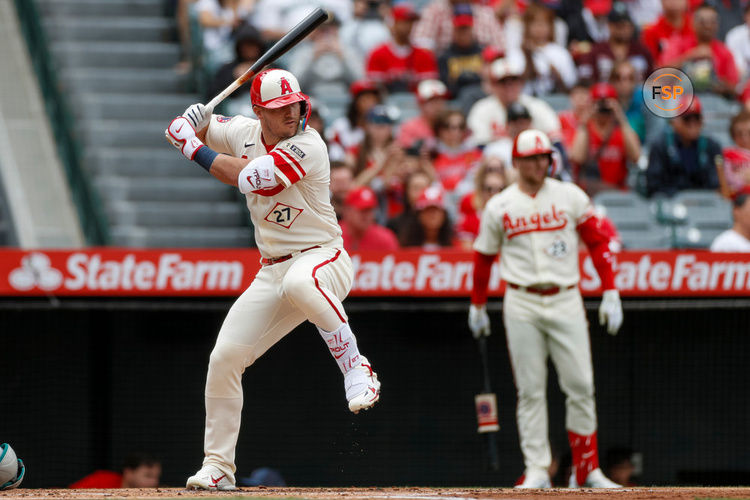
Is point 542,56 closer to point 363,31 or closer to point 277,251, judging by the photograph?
point 363,31

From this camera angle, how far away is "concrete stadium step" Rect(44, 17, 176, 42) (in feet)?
41.0

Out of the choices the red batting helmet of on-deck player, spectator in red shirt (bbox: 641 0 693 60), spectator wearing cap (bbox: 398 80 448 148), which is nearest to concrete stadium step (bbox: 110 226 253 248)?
spectator wearing cap (bbox: 398 80 448 148)

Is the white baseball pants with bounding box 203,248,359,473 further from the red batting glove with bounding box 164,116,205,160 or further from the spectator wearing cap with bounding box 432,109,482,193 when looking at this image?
the spectator wearing cap with bounding box 432,109,482,193

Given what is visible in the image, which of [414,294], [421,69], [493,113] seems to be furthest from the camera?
[421,69]

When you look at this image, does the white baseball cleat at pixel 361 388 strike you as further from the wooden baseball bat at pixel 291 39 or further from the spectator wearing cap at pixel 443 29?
the spectator wearing cap at pixel 443 29

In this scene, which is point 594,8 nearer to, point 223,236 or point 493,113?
point 493,113

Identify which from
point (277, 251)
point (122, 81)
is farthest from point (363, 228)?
point (122, 81)

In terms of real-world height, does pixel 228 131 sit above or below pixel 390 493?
above

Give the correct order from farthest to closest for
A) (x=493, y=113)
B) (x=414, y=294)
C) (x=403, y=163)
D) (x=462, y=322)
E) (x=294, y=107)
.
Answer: (x=493, y=113)
(x=403, y=163)
(x=462, y=322)
(x=414, y=294)
(x=294, y=107)

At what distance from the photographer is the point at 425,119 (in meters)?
11.0

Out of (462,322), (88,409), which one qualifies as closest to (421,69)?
(462,322)

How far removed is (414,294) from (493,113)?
3.00 m

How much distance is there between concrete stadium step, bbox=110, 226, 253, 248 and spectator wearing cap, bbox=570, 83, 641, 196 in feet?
9.38

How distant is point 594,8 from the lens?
1280 centimetres
